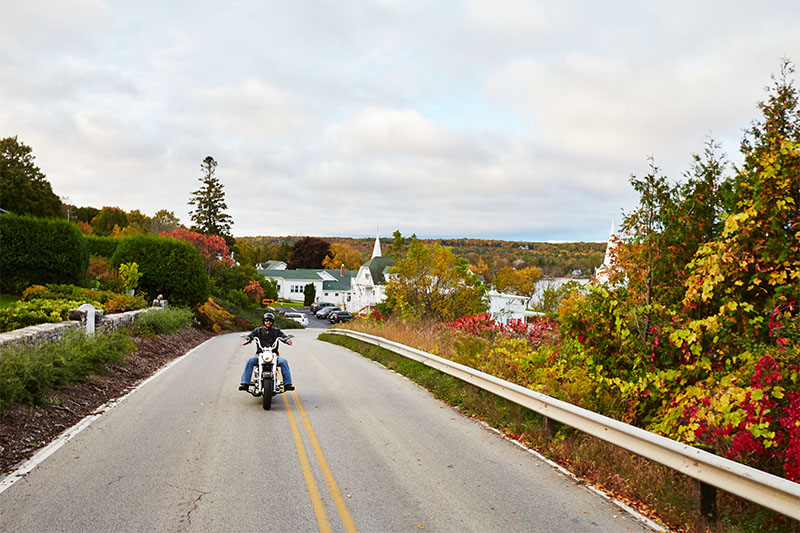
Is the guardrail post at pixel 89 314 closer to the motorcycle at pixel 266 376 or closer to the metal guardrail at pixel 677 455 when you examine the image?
the motorcycle at pixel 266 376

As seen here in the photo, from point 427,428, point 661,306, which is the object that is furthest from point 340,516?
point 661,306

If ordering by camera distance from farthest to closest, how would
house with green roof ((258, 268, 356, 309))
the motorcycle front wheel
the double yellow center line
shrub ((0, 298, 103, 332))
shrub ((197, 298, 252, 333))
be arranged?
house with green roof ((258, 268, 356, 309)), shrub ((197, 298, 252, 333)), shrub ((0, 298, 103, 332)), the motorcycle front wheel, the double yellow center line

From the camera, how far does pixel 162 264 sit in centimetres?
3353

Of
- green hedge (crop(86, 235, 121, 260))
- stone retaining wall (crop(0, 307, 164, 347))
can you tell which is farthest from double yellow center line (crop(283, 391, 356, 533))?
green hedge (crop(86, 235, 121, 260))

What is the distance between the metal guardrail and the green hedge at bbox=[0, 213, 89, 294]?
81.5ft

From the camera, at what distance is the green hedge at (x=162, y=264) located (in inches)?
1310

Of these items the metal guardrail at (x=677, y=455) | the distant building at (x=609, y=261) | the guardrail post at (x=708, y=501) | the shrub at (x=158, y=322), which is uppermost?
the distant building at (x=609, y=261)

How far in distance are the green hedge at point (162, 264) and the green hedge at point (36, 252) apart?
4773 millimetres

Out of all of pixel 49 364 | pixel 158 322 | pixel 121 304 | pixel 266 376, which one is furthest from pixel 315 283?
pixel 266 376

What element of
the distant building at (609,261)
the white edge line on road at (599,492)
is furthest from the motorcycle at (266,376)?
the distant building at (609,261)

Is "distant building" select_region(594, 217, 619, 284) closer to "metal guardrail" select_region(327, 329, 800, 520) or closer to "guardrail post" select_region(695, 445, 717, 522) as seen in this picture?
"metal guardrail" select_region(327, 329, 800, 520)

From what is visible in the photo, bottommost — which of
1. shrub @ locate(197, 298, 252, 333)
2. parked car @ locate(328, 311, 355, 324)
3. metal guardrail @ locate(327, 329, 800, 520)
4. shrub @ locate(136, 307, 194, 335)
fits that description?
parked car @ locate(328, 311, 355, 324)

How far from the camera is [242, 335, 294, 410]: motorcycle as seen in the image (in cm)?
1040

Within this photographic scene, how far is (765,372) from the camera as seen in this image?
6.24 meters
